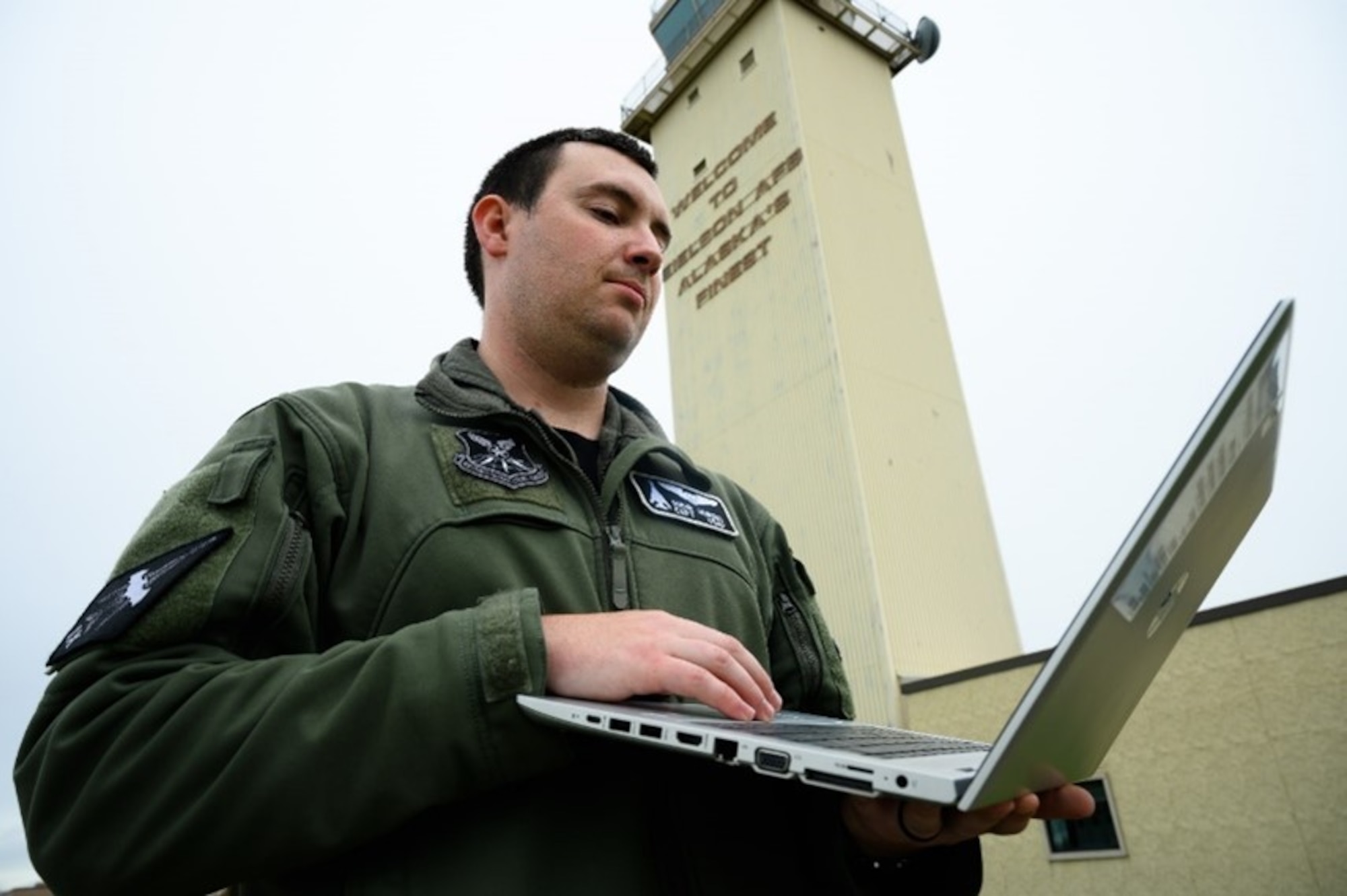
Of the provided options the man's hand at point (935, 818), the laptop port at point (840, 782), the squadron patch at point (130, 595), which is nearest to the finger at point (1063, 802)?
the man's hand at point (935, 818)

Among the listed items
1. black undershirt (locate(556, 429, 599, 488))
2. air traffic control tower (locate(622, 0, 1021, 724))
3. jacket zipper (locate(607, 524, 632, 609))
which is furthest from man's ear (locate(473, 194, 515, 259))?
air traffic control tower (locate(622, 0, 1021, 724))

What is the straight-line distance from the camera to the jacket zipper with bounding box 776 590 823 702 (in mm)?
1771

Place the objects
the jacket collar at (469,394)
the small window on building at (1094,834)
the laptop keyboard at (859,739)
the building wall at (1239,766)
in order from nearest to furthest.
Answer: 1. the laptop keyboard at (859,739)
2. the jacket collar at (469,394)
3. the building wall at (1239,766)
4. the small window on building at (1094,834)

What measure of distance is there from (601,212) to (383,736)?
55.5 inches


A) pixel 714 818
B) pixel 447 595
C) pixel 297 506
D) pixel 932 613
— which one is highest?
pixel 932 613

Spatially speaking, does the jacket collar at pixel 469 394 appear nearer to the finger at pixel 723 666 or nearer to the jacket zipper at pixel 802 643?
the jacket zipper at pixel 802 643

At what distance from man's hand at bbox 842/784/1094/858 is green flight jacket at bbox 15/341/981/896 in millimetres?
52

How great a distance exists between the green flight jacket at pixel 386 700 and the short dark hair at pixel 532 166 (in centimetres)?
73

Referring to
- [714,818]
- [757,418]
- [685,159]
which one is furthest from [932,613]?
[685,159]

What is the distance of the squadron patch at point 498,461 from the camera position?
145 centimetres

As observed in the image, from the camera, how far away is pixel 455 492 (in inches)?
55.2

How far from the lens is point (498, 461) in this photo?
149 cm

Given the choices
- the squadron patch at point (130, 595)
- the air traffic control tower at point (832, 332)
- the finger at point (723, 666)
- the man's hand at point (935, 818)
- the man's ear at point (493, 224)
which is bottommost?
the man's hand at point (935, 818)

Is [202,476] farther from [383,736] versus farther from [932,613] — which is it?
[932,613]
